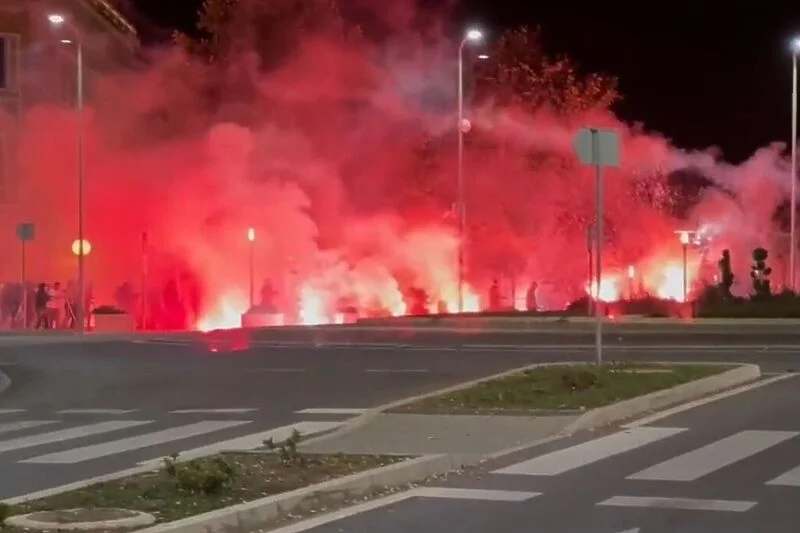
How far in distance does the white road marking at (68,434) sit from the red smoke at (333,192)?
2903 centimetres

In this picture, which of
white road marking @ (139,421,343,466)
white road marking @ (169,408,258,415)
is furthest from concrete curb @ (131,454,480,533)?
white road marking @ (169,408,258,415)

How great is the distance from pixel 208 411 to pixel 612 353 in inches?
410

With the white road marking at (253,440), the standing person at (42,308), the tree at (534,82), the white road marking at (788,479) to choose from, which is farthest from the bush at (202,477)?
the tree at (534,82)

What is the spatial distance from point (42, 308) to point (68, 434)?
26.5m

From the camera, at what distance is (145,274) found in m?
44.8

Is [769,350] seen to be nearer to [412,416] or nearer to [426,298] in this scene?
[412,416]

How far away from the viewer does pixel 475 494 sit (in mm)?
10352

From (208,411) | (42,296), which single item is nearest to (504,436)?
(208,411)

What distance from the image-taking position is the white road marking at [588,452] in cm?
1148

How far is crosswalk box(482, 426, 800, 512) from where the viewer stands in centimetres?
1020

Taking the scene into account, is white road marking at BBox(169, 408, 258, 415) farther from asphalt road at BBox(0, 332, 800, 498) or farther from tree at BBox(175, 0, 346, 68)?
tree at BBox(175, 0, 346, 68)

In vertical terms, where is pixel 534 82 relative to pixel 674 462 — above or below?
above

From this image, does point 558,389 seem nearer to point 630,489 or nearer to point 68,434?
point 68,434

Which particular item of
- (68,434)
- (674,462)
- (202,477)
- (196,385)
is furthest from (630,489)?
(196,385)
